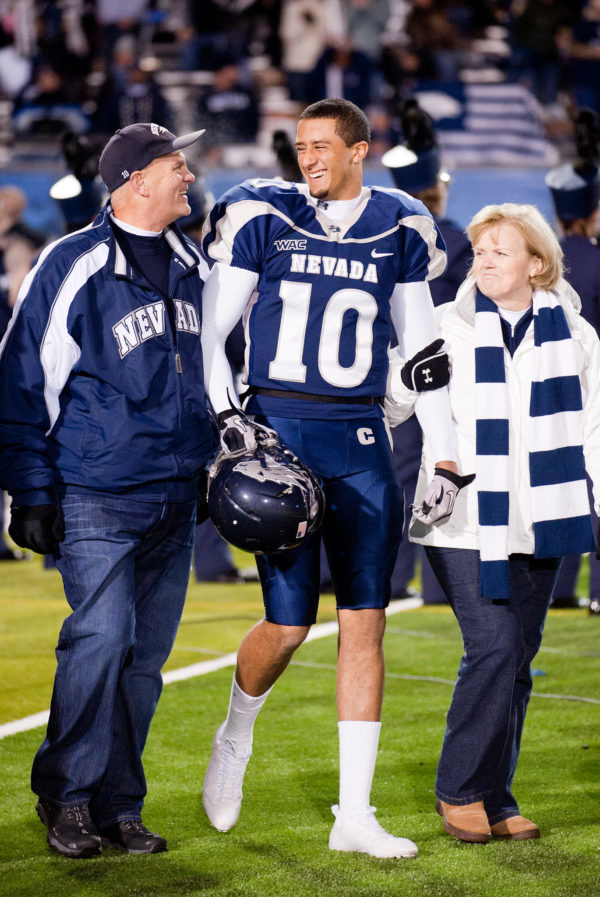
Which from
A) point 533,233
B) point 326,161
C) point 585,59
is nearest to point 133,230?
point 326,161

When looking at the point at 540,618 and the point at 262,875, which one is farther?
the point at 540,618

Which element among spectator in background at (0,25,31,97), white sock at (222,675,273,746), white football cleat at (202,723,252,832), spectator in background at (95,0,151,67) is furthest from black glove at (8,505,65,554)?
spectator in background at (95,0,151,67)

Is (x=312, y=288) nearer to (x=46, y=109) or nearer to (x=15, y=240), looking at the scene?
(x=15, y=240)

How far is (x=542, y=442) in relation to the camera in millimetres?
3551

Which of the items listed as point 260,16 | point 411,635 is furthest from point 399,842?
point 260,16

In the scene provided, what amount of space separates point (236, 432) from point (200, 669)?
2.71 meters

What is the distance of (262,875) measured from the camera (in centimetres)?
335

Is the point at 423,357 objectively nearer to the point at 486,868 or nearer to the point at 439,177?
the point at 486,868

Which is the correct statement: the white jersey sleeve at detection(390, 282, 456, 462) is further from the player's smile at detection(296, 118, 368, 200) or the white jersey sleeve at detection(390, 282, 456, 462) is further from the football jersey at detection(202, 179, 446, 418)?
the player's smile at detection(296, 118, 368, 200)

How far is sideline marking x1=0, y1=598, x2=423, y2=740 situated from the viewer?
4941 millimetres

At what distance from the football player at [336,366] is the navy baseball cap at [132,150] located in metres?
0.22

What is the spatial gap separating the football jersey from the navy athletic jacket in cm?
25

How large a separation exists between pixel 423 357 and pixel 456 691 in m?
0.92

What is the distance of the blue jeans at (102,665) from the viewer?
3.43m
